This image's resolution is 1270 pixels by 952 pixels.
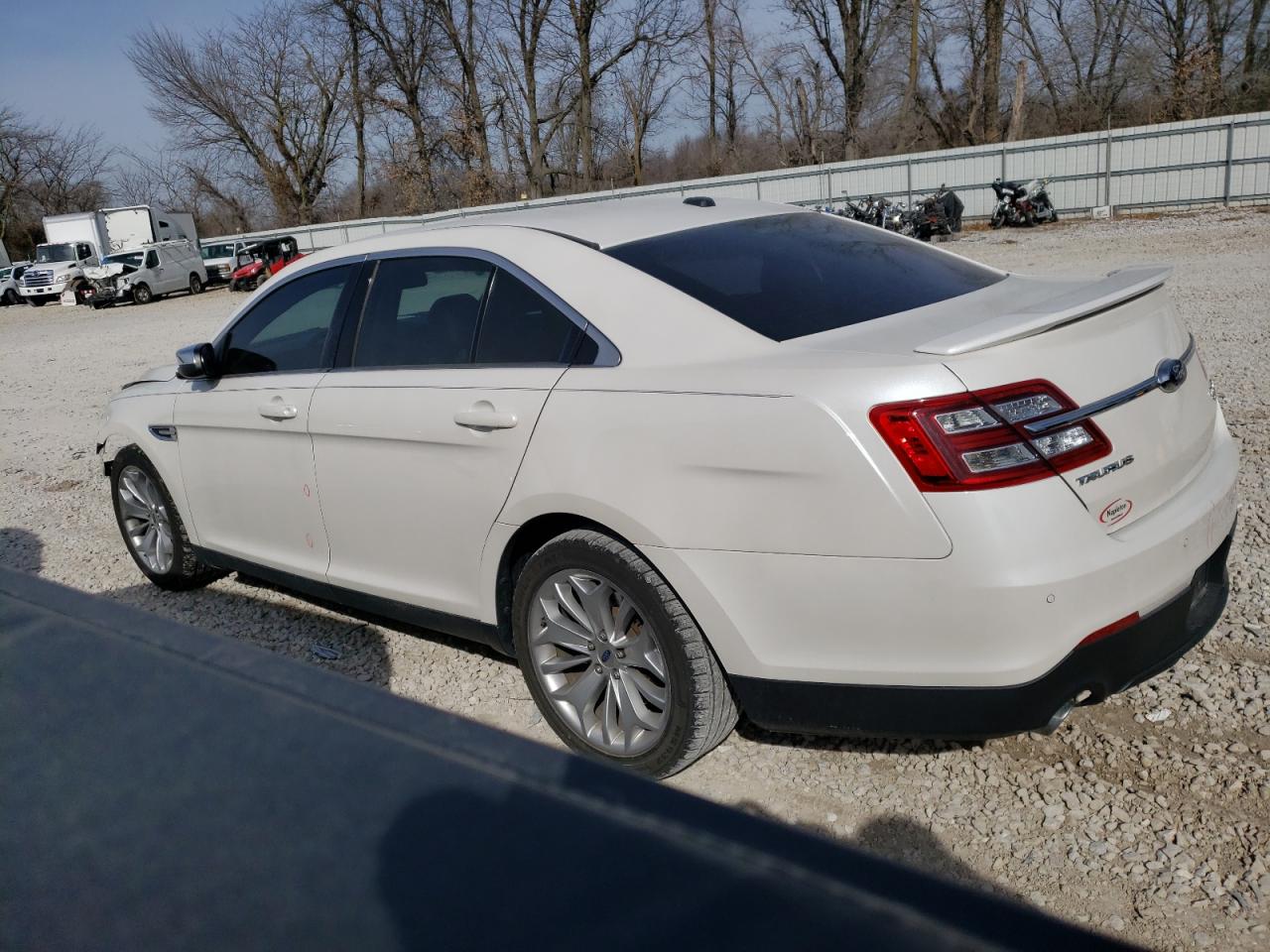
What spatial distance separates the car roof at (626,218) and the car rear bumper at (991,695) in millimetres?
1541

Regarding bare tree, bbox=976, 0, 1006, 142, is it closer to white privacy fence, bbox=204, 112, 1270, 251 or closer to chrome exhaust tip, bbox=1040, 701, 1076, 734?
white privacy fence, bbox=204, 112, 1270, 251

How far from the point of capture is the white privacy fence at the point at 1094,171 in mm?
25688

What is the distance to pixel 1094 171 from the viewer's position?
2727 cm

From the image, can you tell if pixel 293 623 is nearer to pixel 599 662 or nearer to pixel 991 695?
pixel 599 662

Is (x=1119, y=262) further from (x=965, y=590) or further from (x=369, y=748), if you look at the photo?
(x=369, y=748)

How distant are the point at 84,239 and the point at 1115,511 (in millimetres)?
42064

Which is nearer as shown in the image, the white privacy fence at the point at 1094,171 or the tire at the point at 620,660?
the tire at the point at 620,660

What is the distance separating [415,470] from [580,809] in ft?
8.95

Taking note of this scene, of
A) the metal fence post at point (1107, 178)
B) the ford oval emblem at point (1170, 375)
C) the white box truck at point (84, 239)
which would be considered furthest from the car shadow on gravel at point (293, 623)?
the white box truck at point (84, 239)

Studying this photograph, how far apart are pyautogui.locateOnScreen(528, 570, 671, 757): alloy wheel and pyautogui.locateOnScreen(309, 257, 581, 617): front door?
1.08ft

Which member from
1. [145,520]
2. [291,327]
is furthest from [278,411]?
[145,520]

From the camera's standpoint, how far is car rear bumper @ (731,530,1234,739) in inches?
97.4

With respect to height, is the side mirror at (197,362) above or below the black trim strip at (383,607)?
above

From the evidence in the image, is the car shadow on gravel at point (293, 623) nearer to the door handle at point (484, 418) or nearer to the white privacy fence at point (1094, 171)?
the door handle at point (484, 418)
